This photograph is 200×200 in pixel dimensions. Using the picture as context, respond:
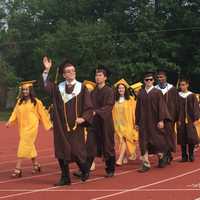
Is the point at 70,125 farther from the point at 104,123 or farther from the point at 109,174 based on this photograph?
the point at 109,174

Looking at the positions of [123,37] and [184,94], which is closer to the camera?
[184,94]

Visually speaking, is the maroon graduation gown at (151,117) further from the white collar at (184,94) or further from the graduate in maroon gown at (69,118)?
the graduate in maroon gown at (69,118)

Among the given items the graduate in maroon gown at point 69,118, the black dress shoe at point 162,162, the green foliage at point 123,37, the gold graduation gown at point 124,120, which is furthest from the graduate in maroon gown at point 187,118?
the green foliage at point 123,37

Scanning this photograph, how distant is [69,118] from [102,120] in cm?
122

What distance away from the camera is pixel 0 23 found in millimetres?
62750

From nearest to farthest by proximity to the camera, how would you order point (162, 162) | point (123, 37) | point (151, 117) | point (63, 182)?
point (63, 182) → point (151, 117) → point (162, 162) → point (123, 37)

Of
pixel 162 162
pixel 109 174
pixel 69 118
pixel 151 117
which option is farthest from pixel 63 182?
pixel 162 162

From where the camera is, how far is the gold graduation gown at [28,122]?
13.0 metres

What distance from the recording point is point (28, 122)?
13156 mm

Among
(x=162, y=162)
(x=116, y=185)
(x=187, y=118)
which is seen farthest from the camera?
(x=187, y=118)

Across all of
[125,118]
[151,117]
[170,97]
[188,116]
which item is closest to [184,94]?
[188,116]

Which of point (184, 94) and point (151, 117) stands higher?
point (184, 94)

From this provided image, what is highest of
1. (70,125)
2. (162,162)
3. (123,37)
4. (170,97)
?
(123,37)

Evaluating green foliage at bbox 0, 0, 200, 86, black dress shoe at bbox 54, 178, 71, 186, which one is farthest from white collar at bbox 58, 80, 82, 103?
green foliage at bbox 0, 0, 200, 86
